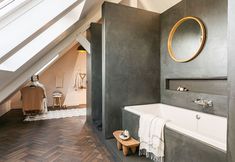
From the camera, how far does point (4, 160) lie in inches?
87.4

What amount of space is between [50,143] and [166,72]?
268cm

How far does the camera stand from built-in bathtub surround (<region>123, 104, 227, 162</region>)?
1277 millimetres

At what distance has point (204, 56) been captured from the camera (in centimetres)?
237

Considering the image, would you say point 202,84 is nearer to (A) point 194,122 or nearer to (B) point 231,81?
(A) point 194,122

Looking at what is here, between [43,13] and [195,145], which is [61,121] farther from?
[195,145]

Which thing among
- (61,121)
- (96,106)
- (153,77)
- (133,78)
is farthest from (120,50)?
(61,121)

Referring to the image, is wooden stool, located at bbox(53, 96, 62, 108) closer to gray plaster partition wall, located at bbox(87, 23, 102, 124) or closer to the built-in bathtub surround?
gray plaster partition wall, located at bbox(87, 23, 102, 124)

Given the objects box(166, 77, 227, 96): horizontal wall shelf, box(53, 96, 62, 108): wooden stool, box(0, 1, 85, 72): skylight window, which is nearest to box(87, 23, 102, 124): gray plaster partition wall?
box(0, 1, 85, 72): skylight window

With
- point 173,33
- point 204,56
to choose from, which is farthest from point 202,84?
point 173,33

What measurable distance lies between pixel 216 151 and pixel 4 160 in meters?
2.75

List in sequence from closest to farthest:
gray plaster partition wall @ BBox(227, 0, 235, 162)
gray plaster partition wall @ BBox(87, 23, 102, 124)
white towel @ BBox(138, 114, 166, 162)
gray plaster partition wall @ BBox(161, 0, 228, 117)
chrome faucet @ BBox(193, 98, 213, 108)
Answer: gray plaster partition wall @ BBox(227, 0, 235, 162) → white towel @ BBox(138, 114, 166, 162) → gray plaster partition wall @ BBox(161, 0, 228, 117) → chrome faucet @ BBox(193, 98, 213, 108) → gray plaster partition wall @ BBox(87, 23, 102, 124)

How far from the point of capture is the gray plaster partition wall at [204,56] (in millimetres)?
2117

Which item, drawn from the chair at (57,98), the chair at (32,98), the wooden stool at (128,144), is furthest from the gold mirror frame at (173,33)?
the chair at (57,98)

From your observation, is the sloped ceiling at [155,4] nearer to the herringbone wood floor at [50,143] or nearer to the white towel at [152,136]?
the white towel at [152,136]
